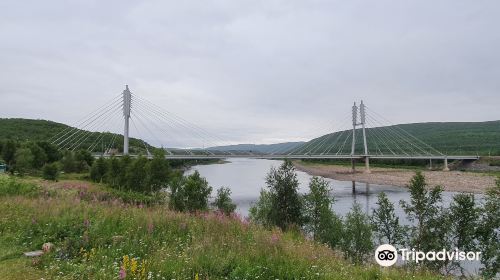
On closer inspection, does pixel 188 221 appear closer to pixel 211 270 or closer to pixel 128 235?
pixel 128 235

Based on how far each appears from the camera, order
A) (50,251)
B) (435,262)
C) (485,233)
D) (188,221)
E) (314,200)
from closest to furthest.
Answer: (50,251) → (188,221) → (435,262) → (485,233) → (314,200)

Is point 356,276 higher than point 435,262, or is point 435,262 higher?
point 356,276

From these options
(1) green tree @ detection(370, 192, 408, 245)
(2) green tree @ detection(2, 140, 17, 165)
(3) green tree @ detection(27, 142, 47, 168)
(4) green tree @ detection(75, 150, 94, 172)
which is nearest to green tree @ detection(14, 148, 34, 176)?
(2) green tree @ detection(2, 140, 17, 165)

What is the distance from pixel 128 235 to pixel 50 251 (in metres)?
1.20

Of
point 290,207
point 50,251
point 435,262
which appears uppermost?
point 50,251

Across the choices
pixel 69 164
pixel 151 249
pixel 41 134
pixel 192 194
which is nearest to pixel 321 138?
pixel 41 134

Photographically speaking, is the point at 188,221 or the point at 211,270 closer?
the point at 211,270

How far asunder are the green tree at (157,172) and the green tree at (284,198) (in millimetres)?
17642

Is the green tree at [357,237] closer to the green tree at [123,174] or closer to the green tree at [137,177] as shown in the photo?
the green tree at [137,177]

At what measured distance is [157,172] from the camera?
3419cm

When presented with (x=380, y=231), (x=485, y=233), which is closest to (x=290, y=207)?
(x=380, y=231)

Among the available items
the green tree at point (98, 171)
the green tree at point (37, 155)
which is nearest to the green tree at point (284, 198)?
the green tree at point (98, 171)

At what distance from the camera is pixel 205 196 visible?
78.0 ft

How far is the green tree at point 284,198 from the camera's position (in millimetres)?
18031
